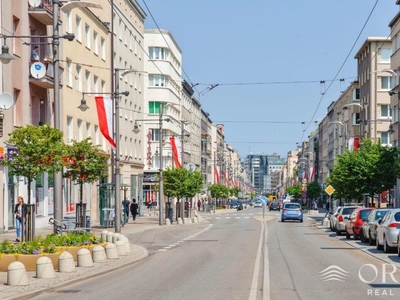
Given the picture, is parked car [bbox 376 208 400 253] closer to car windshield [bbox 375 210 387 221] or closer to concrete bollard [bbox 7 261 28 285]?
car windshield [bbox 375 210 387 221]

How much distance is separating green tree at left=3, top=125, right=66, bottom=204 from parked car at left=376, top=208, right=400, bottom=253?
10.6 m

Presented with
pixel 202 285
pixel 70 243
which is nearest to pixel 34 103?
pixel 70 243

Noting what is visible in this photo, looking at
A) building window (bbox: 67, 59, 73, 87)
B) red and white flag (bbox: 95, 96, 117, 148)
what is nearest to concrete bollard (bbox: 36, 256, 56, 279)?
red and white flag (bbox: 95, 96, 117, 148)

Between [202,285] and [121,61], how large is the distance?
5127 centimetres

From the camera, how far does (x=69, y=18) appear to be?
4906 cm

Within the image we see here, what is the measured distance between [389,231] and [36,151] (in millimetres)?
11406

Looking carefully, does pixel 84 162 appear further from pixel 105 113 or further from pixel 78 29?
pixel 78 29

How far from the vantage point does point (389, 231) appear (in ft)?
86.0

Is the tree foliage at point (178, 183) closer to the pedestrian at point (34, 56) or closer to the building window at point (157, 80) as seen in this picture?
the pedestrian at point (34, 56)

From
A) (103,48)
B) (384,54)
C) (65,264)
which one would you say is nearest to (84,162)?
(65,264)

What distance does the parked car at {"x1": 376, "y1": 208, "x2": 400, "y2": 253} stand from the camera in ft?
85.3

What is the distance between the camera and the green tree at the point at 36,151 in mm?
24922

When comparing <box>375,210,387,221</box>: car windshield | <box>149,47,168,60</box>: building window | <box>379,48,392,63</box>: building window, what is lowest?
<box>375,210,387,221</box>: car windshield

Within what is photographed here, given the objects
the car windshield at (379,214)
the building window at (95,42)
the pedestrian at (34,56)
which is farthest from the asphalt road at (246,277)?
the building window at (95,42)
